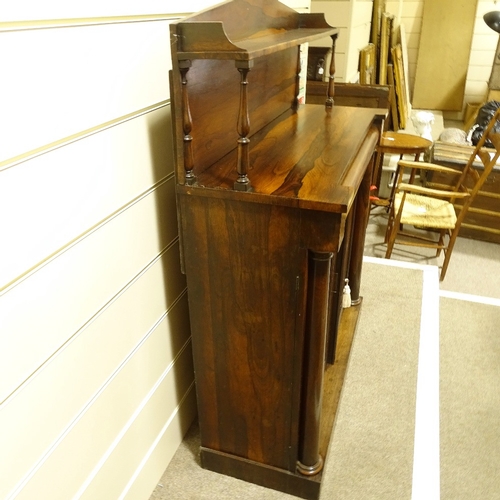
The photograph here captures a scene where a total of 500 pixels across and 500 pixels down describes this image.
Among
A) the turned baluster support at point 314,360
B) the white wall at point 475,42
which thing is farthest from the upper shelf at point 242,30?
the white wall at point 475,42

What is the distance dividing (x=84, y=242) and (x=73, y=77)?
314mm

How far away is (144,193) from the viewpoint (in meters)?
1.16

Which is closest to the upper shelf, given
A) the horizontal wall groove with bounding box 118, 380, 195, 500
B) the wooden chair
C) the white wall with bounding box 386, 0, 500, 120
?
the horizontal wall groove with bounding box 118, 380, 195, 500

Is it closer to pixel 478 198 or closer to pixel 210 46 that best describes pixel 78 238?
pixel 210 46

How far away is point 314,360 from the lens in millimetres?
1218

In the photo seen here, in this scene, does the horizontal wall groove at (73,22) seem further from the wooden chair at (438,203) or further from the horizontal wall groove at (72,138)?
the wooden chair at (438,203)

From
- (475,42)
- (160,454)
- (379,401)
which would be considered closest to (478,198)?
(379,401)

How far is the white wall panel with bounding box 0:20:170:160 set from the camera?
2.41 feet

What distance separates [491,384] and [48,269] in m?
1.75

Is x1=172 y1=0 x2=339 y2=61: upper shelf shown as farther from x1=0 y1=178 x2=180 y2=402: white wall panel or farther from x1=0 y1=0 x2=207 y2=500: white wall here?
x1=0 y1=178 x2=180 y2=402: white wall panel

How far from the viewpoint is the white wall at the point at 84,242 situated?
78 cm

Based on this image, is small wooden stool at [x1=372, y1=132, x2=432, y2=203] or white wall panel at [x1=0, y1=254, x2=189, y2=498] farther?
small wooden stool at [x1=372, y1=132, x2=432, y2=203]

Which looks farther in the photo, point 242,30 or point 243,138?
point 242,30

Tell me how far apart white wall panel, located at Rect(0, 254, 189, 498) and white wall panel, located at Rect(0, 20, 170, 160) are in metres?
0.41
